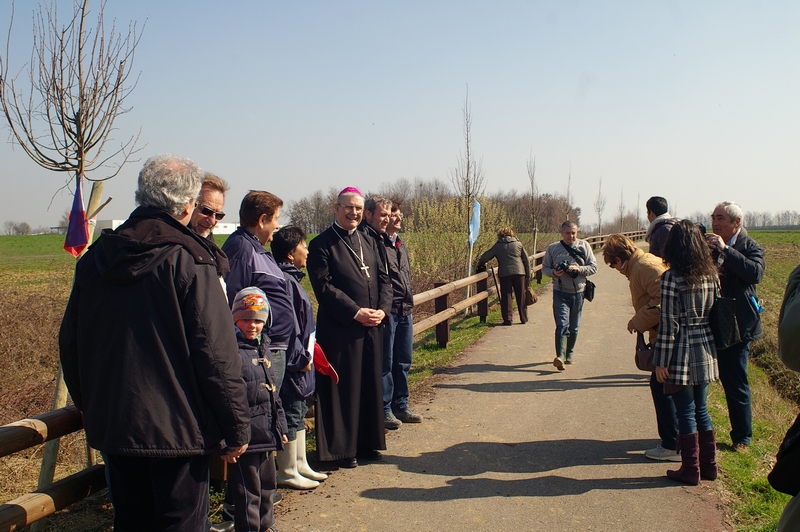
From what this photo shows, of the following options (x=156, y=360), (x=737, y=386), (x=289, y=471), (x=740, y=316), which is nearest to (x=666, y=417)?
(x=737, y=386)

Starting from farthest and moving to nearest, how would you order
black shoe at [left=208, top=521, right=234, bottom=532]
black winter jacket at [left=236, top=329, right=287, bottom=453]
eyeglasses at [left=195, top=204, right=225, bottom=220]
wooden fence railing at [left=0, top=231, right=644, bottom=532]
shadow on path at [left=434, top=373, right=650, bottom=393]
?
shadow on path at [left=434, top=373, right=650, bottom=393] < eyeglasses at [left=195, top=204, right=225, bottom=220] < black shoe at [left=208, top=521, right=234, bottom=532] < black winter jacket at [left=236, top=329, right=287, bottom=453] < wooden fence railing at [left=0, top=231, right=644, bottom=532]

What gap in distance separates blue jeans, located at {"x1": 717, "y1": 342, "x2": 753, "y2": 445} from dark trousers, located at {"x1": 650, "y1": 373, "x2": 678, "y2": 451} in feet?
1.82

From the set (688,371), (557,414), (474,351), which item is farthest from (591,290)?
(688,371)

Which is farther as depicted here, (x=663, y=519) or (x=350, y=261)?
(x=350, y=261)

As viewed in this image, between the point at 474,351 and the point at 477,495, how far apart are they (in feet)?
18.0

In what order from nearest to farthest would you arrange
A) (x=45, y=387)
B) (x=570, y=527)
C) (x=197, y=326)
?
(x=197, y=326), (x=570, y=527), (x=45, y=387)

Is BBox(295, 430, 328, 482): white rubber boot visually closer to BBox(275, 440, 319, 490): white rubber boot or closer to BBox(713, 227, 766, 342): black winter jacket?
BBox(275, 440, 319, 490): white rubber boot

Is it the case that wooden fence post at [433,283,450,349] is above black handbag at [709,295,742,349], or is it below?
below

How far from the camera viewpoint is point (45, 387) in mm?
7832

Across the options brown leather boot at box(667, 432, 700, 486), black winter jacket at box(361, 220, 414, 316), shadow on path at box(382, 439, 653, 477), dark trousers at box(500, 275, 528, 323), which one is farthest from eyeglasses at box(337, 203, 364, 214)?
dark trousers at box(500, 275, 528, 323)

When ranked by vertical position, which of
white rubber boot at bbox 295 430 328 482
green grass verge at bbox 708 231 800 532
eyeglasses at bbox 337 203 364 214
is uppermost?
eyeglasses at bbox 337 203 364 214

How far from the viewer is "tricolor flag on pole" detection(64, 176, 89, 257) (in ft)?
16.3

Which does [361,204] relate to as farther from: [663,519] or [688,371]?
[663,519]

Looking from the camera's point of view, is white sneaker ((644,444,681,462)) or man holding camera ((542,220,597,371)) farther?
man holding camera ((542,220,597,371))
